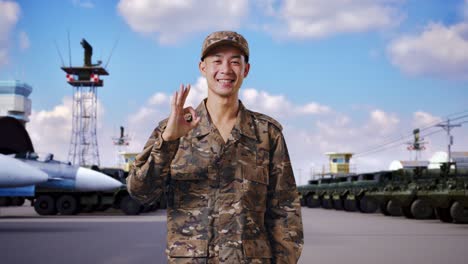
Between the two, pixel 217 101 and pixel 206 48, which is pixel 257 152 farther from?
pixel 206 48

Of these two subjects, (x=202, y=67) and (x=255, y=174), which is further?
(x=202, y=67)

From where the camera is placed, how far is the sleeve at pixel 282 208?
8.57 feet

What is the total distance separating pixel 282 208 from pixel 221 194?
29 cm

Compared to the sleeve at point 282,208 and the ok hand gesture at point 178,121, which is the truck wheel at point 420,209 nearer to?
the sleeve at point 282,208

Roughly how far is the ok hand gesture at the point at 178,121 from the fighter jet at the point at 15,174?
42.3 feet

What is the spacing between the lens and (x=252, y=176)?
2.62 m

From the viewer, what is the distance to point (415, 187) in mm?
20531

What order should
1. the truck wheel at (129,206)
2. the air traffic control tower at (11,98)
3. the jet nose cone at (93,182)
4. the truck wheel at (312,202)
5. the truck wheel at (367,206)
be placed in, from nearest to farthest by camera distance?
the jet nose cone at (93,182) < the truck wheel at (129,206) < the truck wheel at (367,206) < the truck wheel at (312,202) < the air traffic control tower at (11,98)

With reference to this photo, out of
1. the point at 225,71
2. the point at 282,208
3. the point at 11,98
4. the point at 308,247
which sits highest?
the point at 11,98

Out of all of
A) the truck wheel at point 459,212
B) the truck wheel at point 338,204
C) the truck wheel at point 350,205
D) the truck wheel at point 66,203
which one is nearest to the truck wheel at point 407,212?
the truck wheel at point 459,212

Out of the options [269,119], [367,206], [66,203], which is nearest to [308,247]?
[269,119]

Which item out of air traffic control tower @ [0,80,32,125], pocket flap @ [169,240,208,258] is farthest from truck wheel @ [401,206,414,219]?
air traffic control tower @ [0,80,32,125]

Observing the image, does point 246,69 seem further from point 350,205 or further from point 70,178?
point 350,205

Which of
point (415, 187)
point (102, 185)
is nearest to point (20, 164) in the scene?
point (102, 185)
